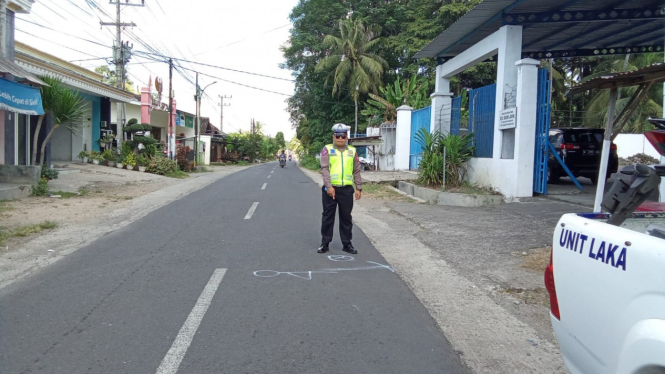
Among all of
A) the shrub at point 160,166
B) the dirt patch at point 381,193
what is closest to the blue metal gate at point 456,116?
the dirt patch at point 381,193

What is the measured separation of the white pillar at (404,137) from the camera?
22391 mm

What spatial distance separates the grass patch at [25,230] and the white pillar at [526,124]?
388 inches

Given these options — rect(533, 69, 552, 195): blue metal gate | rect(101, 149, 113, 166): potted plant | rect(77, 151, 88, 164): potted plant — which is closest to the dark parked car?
rect(533, 69, 552, 195): blue metal gate

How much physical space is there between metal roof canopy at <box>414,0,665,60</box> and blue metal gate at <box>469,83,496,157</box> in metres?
1.79

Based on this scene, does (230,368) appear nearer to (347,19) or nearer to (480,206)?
(480,206)

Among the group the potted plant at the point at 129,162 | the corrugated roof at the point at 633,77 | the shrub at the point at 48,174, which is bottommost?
the shrub at the point at 48,174

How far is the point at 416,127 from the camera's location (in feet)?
70.9

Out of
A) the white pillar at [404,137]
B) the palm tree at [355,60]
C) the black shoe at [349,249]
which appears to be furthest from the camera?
the palm tree at [355,60]

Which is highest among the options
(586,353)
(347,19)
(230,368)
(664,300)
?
(347,19)

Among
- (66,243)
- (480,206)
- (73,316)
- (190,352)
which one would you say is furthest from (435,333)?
(480,206)

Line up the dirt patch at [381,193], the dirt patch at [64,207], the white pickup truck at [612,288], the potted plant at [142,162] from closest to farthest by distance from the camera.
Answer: the white pickup truck at [612,288] < the dirt patch at [64,207] < the dirt patch at [381,193] < the potted plant at [142,162]

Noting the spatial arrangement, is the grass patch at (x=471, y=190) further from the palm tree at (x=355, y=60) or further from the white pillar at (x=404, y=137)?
the palm tree at (x=355, y=60)

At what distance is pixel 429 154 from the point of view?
14.9 meters

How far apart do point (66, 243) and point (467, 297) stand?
6034 mm
